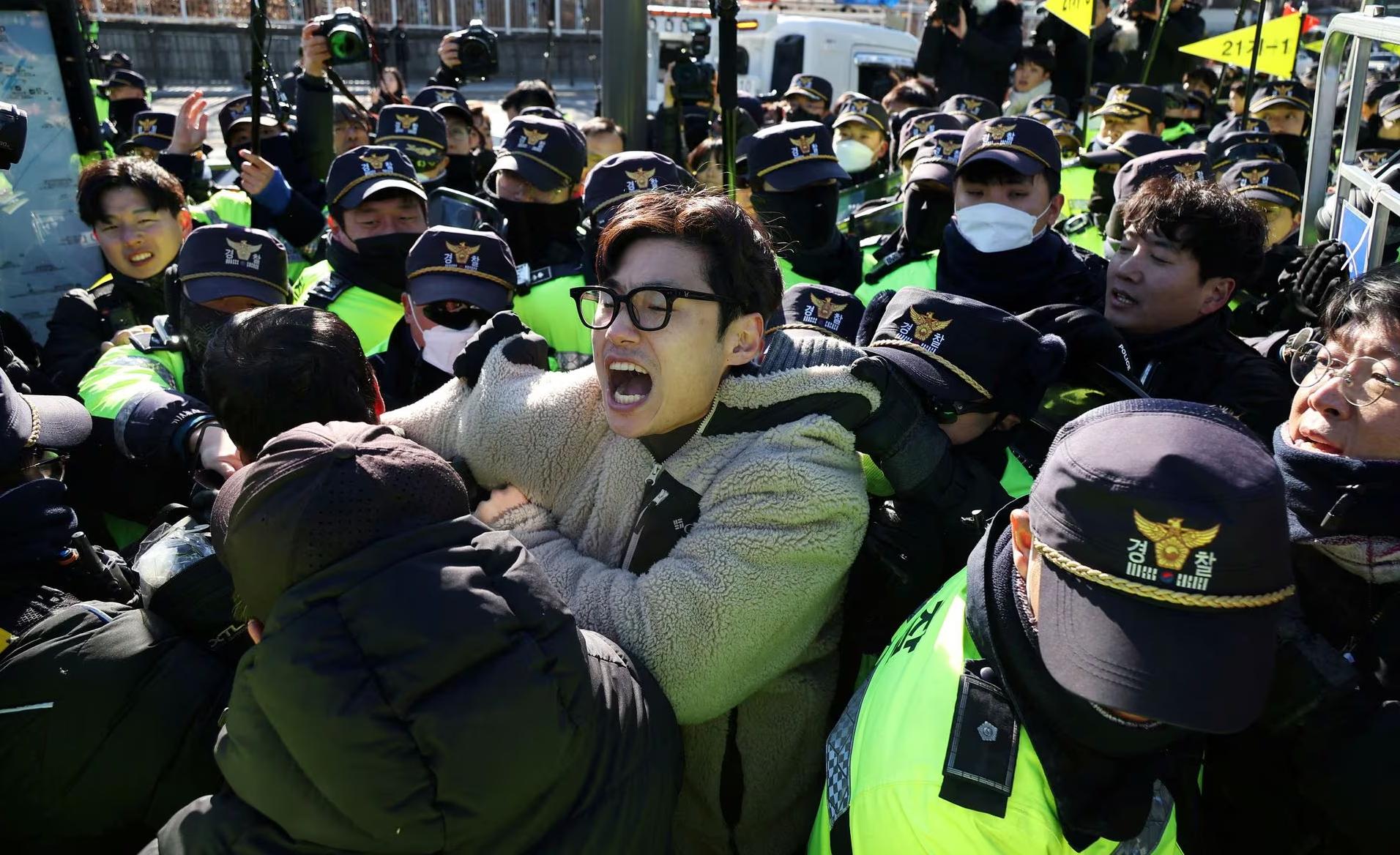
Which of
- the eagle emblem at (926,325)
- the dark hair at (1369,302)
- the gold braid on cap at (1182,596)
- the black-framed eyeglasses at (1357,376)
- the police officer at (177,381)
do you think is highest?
the dark hair at (1369,302)

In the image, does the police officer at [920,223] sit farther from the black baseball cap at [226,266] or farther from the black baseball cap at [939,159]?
the black baseball cap at [226,266]

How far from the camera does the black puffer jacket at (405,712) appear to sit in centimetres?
112

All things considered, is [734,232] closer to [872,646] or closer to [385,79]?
[872,646]

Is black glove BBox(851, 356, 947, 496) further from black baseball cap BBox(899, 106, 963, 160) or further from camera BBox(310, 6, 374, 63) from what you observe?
camera BBox(310, 6, 374, 63)

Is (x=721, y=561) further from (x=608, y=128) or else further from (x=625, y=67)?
(x=608, y=128)

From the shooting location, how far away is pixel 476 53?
731 cm

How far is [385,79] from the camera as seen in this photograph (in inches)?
330

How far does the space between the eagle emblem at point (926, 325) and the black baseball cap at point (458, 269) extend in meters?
1.51

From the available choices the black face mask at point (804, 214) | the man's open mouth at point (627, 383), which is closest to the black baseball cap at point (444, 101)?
the black face mask at point (804, 214)

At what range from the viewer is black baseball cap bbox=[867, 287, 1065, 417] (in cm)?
203

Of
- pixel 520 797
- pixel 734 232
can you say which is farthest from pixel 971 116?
pixel 520 797

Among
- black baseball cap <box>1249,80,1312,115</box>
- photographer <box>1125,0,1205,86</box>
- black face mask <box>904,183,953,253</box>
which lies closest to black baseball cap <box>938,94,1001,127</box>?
black baseball cap <box>1249,80,1312,115</box>

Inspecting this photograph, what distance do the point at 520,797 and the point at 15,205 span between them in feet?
15.7

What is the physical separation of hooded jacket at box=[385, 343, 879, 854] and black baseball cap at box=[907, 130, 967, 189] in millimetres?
2591
